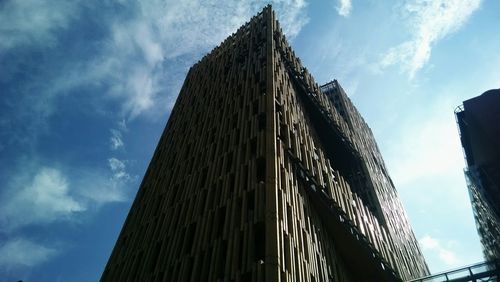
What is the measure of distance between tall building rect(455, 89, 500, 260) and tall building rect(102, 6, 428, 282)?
31.8ft

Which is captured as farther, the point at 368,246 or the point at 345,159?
the point at 345,159

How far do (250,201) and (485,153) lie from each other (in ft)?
96.9

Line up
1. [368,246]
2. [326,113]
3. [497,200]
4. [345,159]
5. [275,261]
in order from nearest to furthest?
[275,261] < [368,246] < [497,200] < [326,113] < [345,159]

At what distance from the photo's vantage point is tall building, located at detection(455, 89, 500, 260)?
38.1 metres

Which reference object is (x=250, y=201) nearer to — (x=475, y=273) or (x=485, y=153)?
(x=475, y=273)

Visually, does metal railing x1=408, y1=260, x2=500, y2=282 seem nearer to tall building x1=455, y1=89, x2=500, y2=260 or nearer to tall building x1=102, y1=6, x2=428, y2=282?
tall building x1=102, y1=6, x2=428, y2=282

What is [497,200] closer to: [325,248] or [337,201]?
[337,201]

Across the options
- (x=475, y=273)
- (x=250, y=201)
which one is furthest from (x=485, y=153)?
(x=250, y=201)

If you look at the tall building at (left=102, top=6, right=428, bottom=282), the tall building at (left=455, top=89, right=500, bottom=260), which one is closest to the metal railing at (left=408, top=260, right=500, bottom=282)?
the tall building at (left=102, top=6, right=428, bottom=282)

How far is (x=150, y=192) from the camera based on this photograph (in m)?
36.3

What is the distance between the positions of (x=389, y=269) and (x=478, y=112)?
1984cm

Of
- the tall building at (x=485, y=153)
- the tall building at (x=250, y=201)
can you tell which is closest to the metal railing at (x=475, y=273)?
the tall building at (x=250, y=201)

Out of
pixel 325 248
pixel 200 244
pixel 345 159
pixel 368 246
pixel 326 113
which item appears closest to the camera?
pixel 200 244

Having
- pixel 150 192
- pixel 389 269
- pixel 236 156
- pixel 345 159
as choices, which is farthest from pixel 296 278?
pixel 345 159
